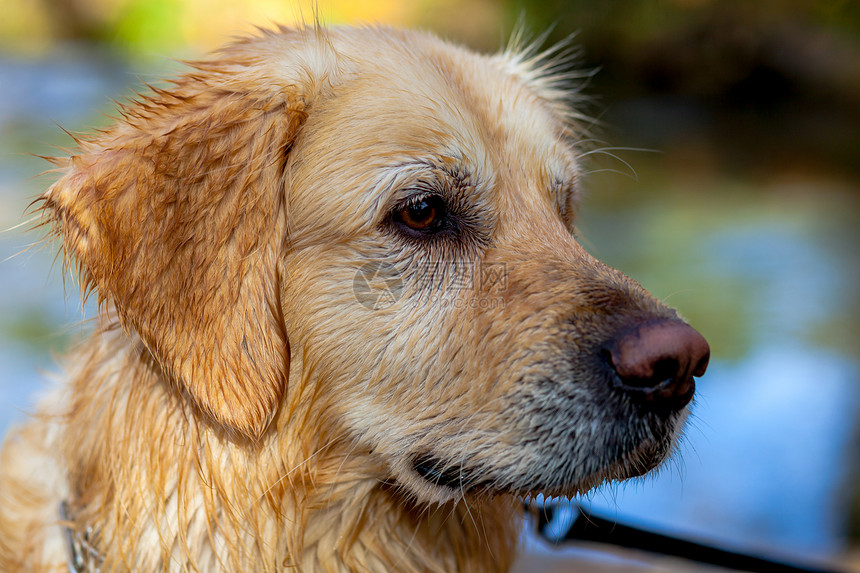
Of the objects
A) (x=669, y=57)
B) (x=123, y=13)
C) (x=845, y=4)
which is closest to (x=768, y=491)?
(x=845, y=4)

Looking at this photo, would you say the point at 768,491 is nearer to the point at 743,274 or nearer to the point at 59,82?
the point at 743,274

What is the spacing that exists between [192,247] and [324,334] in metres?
0.44

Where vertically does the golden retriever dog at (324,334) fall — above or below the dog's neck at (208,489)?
above

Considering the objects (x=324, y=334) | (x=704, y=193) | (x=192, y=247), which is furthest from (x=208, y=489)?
(x=704, y=193)

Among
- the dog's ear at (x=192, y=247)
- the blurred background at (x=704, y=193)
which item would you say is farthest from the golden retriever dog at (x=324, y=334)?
the blurred background at (x=704, y=193)

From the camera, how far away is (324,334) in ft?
7.06

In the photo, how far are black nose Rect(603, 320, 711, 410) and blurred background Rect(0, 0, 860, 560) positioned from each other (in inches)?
16.1

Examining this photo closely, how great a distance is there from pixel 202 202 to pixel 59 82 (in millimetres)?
19895

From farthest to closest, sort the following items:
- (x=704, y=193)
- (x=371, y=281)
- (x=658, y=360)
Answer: (x=704, y=193)
(x=371, y=281)
(x=658, y=360)

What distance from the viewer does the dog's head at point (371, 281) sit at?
202 centimetres

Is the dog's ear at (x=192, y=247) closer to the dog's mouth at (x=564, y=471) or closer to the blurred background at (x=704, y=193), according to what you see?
the blurred background at (x=704, y=193)

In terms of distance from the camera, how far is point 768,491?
5477 mm

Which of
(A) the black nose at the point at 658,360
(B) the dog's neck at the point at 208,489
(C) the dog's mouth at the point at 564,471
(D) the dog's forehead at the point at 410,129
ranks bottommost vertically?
(B) the dog's neck at the point at 208,489

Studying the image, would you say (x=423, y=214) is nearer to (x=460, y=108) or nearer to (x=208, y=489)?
(x=460, y=108)
